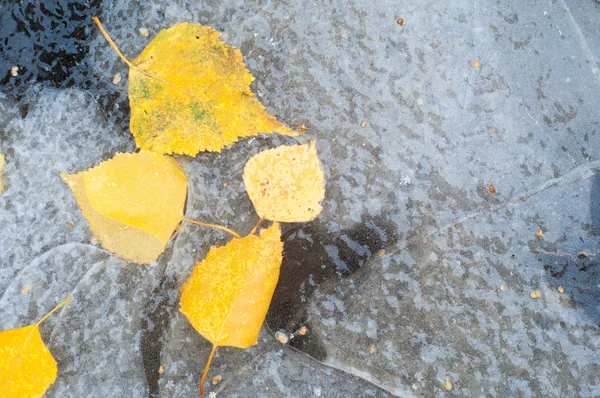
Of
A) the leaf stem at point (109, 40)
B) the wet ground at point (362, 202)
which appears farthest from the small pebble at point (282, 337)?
the leaf stem at point (109, 40)

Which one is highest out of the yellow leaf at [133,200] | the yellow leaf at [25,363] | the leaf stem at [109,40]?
the leaf stem at [109,40]

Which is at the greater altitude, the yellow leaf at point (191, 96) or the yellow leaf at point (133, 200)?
the yellow leaf at point (191, 96)

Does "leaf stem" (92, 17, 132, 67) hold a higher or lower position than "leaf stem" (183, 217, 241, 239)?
higher

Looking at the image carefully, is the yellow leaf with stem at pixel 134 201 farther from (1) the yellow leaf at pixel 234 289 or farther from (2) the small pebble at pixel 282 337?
(2) the small pebble at pixel 282 337

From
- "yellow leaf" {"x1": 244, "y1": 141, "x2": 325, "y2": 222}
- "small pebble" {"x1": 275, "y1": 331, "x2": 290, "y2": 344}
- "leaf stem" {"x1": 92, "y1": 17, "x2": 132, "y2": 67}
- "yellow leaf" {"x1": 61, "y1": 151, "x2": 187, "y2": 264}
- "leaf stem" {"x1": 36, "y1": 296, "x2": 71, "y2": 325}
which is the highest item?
"leaf stem" {"x1": 92, "y1": 17, "x2": 132, "y2": 67}

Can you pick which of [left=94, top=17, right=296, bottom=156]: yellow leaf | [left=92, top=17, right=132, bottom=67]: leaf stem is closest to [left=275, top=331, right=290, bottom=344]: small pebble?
[left=94, top=17, right=296, bottom=156]: yellow leaf

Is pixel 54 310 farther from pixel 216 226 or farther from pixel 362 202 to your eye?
pixel 362 202

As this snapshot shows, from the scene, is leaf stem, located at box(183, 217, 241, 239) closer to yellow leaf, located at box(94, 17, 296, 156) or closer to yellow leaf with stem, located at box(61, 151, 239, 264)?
yellow leaf with stem, located at box(61, 151, 239, 264)
